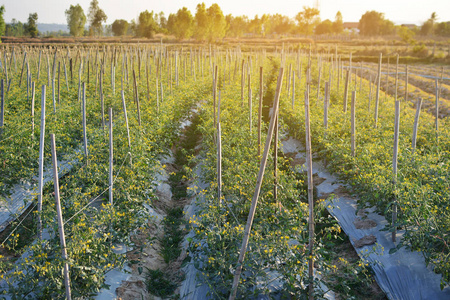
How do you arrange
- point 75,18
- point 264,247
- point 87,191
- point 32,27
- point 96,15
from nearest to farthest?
point 264,247 → point 87,191 → point 32,27 → point 75,18 → point 96,15

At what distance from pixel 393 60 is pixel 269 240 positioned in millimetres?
32978

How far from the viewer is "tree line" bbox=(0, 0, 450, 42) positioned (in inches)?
1799

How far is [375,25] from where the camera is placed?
264 ft

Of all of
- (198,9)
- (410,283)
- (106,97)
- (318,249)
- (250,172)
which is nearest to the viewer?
(318,249)

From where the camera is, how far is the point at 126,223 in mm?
4840

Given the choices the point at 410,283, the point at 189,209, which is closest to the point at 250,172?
the point at 189,209

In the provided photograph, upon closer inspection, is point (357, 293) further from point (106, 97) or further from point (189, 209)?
point (106, 97)

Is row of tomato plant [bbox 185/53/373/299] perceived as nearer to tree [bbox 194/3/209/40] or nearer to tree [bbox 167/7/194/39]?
tree [bbox 194/3/209/40]

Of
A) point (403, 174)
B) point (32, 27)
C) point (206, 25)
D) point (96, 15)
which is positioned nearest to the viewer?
point (403, 174)

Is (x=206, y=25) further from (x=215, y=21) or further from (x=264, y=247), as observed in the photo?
(x=264, y=247)

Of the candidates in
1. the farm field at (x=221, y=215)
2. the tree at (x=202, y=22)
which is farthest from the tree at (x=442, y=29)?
the farm field at (x=221, y=215)

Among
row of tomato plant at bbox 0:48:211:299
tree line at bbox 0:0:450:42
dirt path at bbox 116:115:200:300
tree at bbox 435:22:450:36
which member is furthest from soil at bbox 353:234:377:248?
tree at bbox 435:22:450:36

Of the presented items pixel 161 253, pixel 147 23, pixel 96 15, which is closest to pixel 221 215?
pixel 161 253

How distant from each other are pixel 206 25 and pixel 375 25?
169 feet
